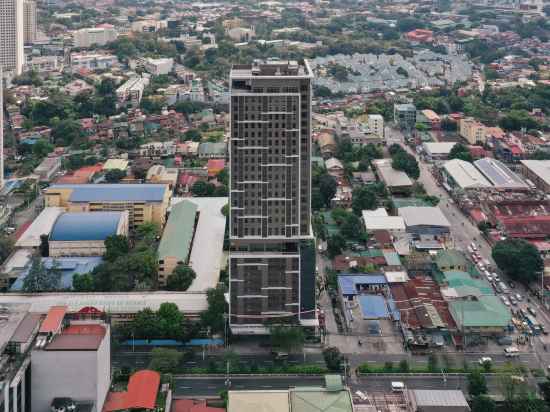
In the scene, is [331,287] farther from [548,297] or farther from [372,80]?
[372,80]

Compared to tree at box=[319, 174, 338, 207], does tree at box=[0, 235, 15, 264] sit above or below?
below

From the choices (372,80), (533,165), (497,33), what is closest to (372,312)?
(533,165)

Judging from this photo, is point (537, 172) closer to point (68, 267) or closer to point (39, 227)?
point (68, 267)

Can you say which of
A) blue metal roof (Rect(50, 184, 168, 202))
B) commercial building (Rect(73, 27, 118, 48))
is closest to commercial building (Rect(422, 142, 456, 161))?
blue metal roof (Rect(50, 184, 168, 202))

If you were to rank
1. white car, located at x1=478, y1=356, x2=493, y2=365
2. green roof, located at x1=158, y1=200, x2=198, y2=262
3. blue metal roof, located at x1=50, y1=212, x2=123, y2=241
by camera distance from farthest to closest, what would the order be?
1. blue metal roof, located at x1=50, y1=212, x2=123, y2=241
2. green roof, located at x1=158, y1=200, x2=198, y2=262
3. white car, located at x1=478, y1=356, x2=493, y2=365

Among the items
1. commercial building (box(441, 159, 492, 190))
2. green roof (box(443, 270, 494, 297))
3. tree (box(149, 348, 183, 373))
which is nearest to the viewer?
tree (box(149, 348, 183, 373))

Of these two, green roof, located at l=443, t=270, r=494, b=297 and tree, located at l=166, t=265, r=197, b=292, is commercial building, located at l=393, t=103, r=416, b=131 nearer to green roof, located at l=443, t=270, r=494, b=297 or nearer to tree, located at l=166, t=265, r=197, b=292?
green roof, located at l=443, t=270, r=494, b=297

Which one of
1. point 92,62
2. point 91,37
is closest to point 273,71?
point 92,62
